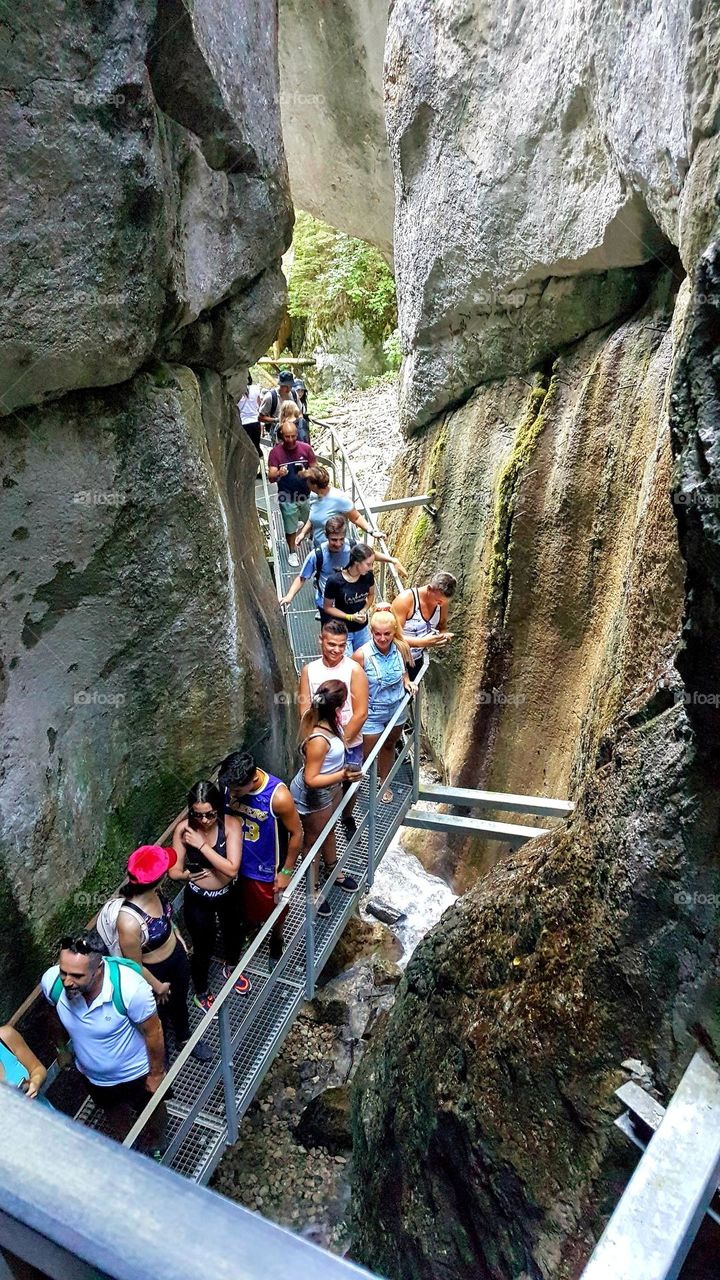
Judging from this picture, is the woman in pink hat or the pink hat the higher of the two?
the pink hat

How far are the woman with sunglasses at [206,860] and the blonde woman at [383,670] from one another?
1.70m

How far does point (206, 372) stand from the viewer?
19.6 ft

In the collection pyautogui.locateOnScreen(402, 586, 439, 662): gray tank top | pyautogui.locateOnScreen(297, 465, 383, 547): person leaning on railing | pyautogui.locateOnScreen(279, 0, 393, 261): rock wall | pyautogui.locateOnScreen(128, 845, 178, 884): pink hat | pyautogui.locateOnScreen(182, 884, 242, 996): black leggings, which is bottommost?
pyautogui.locateOnScreen(182, 884, 242, 996): black leggings

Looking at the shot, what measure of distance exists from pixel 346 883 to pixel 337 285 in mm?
17183

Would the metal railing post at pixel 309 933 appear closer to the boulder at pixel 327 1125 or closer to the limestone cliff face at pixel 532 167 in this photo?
the boulder at pixel 327 1125

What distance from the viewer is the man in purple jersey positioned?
404 centimetres

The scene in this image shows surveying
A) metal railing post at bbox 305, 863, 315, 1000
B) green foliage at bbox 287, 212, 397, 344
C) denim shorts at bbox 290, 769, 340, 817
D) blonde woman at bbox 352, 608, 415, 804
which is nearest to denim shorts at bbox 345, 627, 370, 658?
blonde woman at bbox 352, 608, 415, 804

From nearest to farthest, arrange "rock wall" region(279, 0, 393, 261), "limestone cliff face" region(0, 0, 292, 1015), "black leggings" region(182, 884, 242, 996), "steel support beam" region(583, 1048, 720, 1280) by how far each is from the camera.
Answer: "steel support beam" region(583, 1048, 720, 1280) → "limestone cliff face" region(0, 0, 292, 1015) → "black leggings" region(182, 884, 242, 996) → "rock wall" region(279, 0, 393, 261)

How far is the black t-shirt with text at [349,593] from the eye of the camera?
19.7ft

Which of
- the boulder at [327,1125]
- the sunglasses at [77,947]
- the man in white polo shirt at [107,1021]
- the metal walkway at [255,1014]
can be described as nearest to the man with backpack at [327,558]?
the metal walkway at [255,1014]

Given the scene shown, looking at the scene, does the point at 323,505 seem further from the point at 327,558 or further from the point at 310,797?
the point at 310,797

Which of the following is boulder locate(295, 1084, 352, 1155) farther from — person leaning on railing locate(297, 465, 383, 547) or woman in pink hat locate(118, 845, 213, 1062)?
person leaning on railing locate(297, 465, 383, 547)

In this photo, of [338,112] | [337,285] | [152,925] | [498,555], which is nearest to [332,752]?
[152,925]

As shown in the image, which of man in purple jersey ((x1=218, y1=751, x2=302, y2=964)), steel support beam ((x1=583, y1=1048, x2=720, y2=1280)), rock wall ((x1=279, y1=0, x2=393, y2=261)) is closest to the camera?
steel support beam ((x1=583, y1=1048, x2=720, y2=1280))
